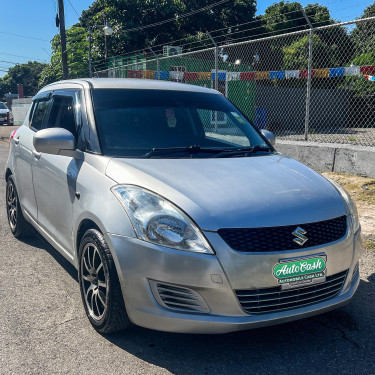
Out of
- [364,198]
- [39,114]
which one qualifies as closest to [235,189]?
[39,114]

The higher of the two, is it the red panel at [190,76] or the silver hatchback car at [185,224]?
the red panel at [190,76]

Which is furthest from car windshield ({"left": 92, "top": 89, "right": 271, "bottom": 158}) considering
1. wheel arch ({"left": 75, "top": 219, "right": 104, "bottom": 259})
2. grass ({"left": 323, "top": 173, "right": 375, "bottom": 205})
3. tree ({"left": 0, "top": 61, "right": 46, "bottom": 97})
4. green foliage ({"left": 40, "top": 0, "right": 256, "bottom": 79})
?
tree ({"left": 0, "top": 61, "right": 46, "bottom": 97})

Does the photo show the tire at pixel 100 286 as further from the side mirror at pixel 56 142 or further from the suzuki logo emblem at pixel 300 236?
the suzuki logo emblem at pixel 300 236

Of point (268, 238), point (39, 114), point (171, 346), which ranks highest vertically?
point (39, 114)

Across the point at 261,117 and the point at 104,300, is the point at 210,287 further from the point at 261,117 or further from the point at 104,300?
the point at 261,117

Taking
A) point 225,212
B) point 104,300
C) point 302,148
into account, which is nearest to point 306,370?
point 225,212

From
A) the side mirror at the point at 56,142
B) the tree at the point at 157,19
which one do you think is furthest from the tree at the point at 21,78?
the side mirror at the point at 56,142

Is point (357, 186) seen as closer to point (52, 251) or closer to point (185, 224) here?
point (52, 251)

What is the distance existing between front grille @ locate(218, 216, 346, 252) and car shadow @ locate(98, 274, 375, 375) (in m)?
0.70

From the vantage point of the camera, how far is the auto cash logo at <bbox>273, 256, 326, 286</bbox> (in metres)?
2.51

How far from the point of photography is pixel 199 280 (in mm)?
2445

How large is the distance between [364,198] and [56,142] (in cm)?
470

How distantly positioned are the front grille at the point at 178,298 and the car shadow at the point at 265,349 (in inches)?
14.6

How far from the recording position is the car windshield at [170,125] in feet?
Answer: 11.1
